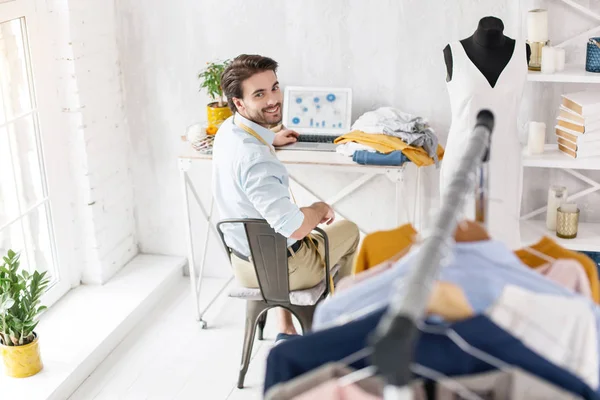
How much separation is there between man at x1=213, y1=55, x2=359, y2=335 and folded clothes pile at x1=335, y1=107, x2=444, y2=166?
0.44m

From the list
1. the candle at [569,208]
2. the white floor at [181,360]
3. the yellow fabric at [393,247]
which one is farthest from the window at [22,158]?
the candle at [569,208]

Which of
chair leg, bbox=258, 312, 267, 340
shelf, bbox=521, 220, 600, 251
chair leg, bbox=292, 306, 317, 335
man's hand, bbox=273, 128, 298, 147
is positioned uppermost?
man's hand, bbox=273, 128, 298, 147

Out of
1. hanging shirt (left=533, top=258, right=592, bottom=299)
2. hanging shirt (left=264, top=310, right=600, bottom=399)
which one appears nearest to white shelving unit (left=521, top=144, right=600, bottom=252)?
hanging shirt (left=533, top=258, right=592, bottom=299)

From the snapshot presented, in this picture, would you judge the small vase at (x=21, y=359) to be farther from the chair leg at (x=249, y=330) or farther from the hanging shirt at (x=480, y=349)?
the hanging shirt at (x=480, y=349)

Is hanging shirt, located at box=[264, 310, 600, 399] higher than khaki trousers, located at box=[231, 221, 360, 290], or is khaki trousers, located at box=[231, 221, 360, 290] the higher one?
hanging shirt, located at box=[264, 310, 600, 399]

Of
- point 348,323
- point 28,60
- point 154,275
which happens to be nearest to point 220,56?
point 28,60

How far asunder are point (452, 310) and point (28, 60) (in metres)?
2.79

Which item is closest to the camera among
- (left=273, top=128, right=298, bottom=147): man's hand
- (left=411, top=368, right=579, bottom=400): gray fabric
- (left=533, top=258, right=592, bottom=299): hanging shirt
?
(left=411, top=368, right=579, bottom=400): gray fabric

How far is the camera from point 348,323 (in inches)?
56.4

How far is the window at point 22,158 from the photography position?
11.3 ft

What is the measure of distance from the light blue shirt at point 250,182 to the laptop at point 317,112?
2.19 ft

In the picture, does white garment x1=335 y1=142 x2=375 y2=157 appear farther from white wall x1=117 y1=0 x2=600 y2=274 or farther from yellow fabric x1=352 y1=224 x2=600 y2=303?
yellow fabric x1=352 y1=224 x2=600 y2=303

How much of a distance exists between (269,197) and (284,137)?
0.78 meters

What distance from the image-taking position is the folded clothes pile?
3.35 meters
